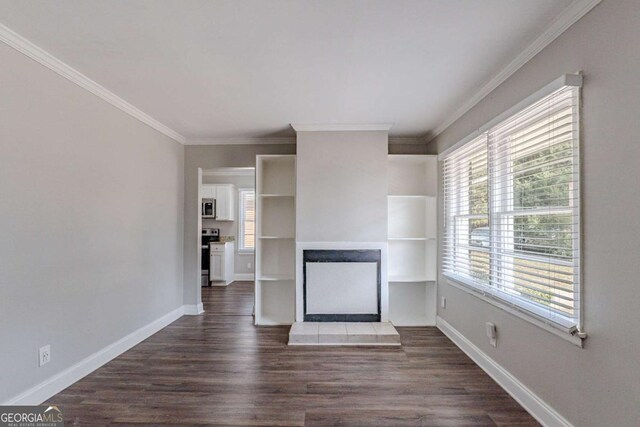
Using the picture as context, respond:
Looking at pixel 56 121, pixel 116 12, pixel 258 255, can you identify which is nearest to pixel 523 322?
pixel 258 255

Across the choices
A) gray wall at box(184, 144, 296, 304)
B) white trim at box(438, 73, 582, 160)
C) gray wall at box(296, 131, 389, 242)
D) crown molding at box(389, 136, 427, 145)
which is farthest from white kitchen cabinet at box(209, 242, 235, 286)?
white trim at box(438, 73, 582, 160)

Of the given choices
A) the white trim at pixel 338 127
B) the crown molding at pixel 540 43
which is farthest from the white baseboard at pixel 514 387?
the white trim at pixel 338 127

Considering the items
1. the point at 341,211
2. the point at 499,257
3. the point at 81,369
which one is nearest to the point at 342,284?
the point at 341,211

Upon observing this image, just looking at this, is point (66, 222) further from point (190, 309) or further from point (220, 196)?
point (220, 196)

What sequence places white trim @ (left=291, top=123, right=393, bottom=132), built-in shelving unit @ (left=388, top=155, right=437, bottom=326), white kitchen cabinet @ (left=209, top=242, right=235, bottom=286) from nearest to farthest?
1. white trim @ (left=291, top=123, right=393, bottom=132)
2. built-in shelving unit @ (left=388, top=155, right=437, bottom=326)
3. white kitchen cabinet @ (left=209, top=242, right=235, bottom=286)

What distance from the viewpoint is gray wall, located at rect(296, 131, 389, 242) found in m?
3.84

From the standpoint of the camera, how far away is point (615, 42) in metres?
1.54

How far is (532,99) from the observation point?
6.84 ft

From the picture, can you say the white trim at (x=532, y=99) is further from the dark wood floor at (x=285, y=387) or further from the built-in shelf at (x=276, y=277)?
the built-in shelf at (x=276, y=277)

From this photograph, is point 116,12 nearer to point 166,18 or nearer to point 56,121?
point 166,18

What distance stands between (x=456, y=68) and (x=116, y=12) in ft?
7.39

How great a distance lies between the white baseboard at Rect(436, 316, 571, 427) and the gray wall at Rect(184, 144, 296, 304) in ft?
10.1

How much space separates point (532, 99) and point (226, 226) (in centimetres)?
620

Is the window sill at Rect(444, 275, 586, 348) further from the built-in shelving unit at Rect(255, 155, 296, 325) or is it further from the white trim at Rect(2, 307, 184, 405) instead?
the white trim at Rect(2, 307, 184, 405)
